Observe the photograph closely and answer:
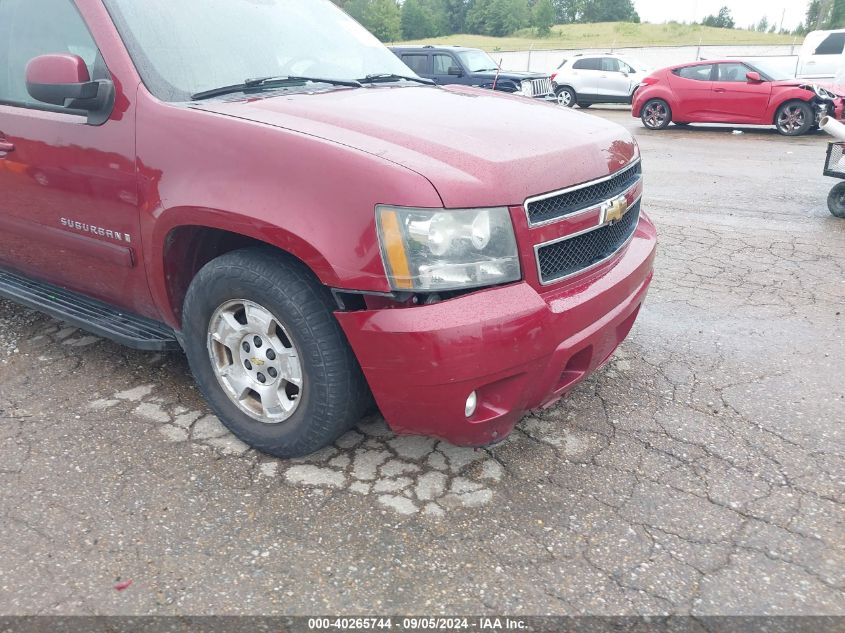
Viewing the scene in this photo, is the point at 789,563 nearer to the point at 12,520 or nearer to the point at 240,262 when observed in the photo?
the point at 240,262

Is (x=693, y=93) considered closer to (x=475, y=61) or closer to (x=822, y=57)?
(x=475, y=61)

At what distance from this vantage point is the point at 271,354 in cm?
262

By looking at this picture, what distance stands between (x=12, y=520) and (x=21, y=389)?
1088 millimetres

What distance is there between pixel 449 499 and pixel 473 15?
8849 centimetres

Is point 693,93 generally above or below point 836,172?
above

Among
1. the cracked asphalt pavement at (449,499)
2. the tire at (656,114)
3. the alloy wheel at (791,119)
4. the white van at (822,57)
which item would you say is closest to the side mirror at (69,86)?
the cracked asphalt pavement at (449,499)

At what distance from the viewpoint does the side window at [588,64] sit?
63.8 ft

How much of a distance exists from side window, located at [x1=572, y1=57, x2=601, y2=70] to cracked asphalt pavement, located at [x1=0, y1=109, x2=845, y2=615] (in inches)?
679

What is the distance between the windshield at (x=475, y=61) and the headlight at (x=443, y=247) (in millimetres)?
13484

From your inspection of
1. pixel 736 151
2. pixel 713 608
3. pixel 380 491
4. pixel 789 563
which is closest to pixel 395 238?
pixel 380 491

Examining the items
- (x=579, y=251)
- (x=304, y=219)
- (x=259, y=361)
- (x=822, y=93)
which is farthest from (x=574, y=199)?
(x=822, y=93)

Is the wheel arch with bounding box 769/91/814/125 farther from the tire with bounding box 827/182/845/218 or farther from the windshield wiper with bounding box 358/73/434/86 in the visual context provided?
the windshield wiper with bounding box 358/73/434/86

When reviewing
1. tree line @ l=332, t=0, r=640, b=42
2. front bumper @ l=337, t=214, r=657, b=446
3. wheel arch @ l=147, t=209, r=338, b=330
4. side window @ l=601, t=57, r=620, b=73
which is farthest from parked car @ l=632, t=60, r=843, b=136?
tree line @ l=332, t=0, r=640, b=42

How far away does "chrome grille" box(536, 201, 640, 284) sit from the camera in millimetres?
2400
